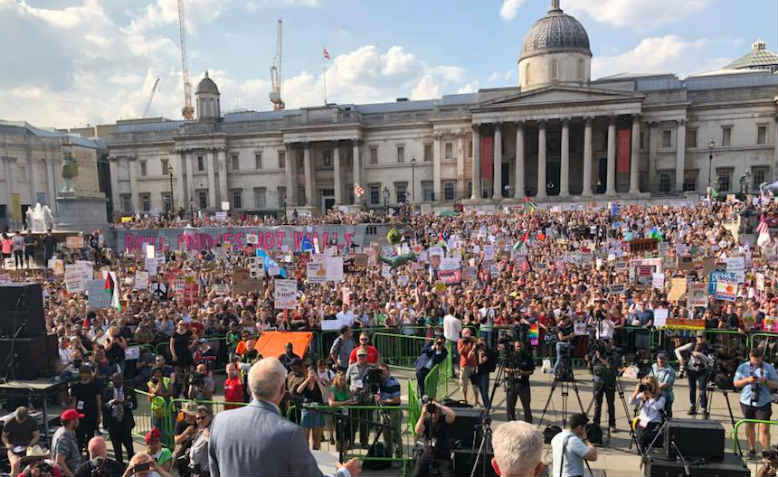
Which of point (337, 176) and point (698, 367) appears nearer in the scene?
point (698, 367)

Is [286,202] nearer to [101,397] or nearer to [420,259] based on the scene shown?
[420,259]

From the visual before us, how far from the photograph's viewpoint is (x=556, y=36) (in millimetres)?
60375

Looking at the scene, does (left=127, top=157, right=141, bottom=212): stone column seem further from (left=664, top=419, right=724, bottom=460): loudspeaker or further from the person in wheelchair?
(left=664, top=419, right=724, bottom=460): loudspeaker

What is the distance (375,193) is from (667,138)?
107ft

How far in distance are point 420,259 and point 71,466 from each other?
18.6 m

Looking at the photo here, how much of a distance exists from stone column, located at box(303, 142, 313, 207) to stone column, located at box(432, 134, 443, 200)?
15.0 metres

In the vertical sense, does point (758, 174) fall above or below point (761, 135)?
below

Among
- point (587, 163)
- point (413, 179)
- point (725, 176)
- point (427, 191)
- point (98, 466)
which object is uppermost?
point (587, 163)

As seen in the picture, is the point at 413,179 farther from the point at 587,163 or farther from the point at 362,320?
the point at 362,320

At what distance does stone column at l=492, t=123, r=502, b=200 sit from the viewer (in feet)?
192

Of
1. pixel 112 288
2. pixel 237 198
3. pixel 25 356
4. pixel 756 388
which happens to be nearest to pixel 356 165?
pixel 237 198

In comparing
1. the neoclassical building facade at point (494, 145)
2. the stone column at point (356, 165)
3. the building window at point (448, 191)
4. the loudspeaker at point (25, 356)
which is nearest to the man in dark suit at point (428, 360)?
the loudspeaker at point (25, 356)

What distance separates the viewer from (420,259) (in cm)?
2469

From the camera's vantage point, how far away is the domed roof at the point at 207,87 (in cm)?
7256
